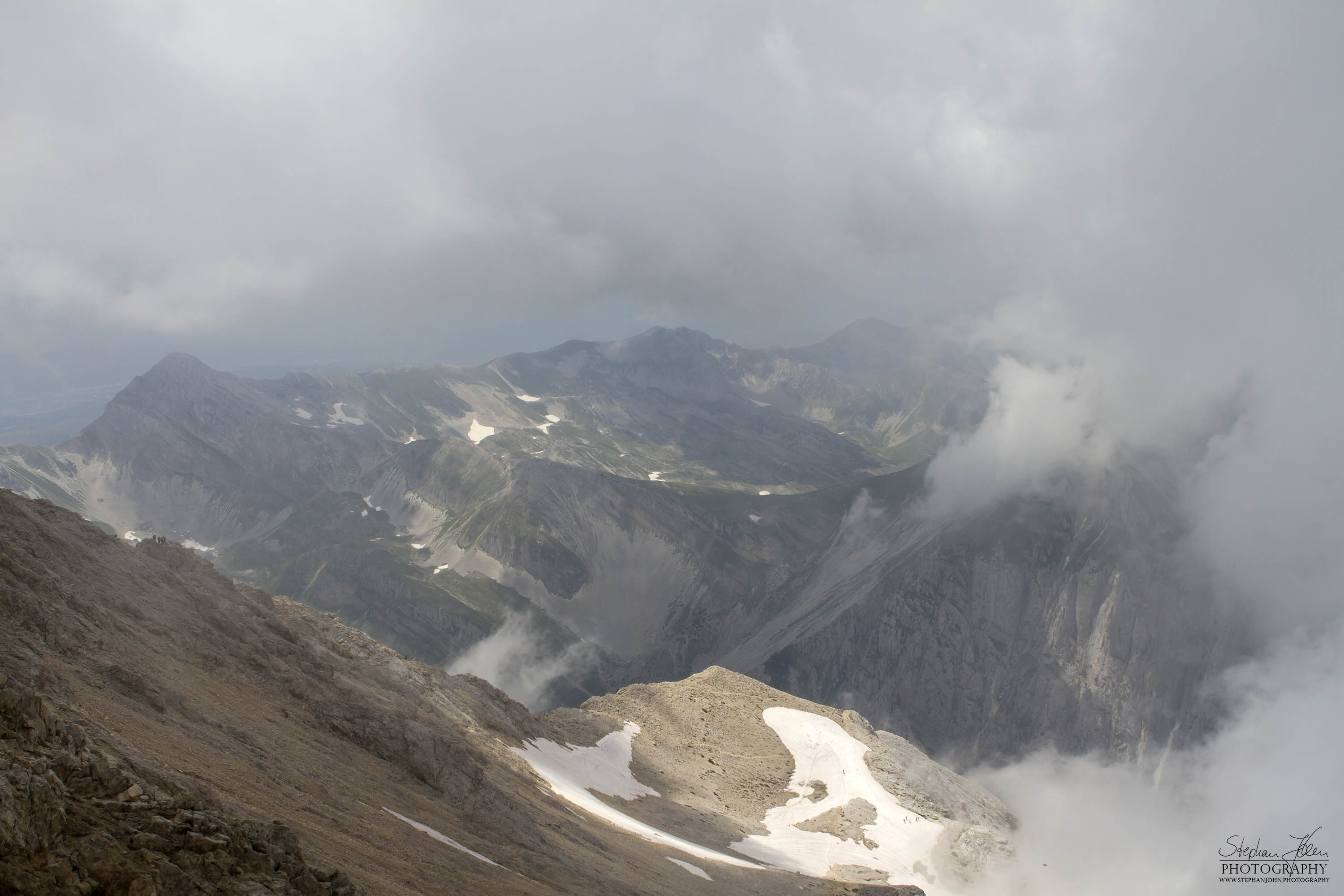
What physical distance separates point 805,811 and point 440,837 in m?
48.1

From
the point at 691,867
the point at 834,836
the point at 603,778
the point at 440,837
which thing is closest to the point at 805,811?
the point at 834,836

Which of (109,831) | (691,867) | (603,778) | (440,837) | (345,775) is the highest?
(603,778)

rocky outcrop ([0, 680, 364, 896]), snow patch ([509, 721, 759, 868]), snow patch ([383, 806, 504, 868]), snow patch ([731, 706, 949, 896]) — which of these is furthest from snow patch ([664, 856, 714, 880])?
rocky outcrop ([0, 680, 364, 896])

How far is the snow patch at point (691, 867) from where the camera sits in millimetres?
46688

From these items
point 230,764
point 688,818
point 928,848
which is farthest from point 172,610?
point 928,848

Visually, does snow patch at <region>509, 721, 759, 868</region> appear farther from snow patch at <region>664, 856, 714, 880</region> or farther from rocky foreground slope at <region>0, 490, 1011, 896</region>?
snow patch at <region>664, 856, 714, 880</region>

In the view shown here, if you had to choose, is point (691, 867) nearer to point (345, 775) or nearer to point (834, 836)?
point (834, 836)

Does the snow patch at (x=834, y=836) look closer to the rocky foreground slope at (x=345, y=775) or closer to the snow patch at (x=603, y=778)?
the rocky foreground slope at (x=345, y=775)

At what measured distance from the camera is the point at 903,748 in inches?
3376

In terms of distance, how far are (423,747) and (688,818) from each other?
3243 centimetres

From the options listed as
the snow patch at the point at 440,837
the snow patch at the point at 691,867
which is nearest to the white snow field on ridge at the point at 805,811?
the snow patch at the point at 691,867

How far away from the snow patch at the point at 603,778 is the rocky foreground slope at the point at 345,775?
321 mm

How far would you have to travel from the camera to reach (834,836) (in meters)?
62.3

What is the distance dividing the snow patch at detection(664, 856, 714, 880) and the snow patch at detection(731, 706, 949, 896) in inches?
419
